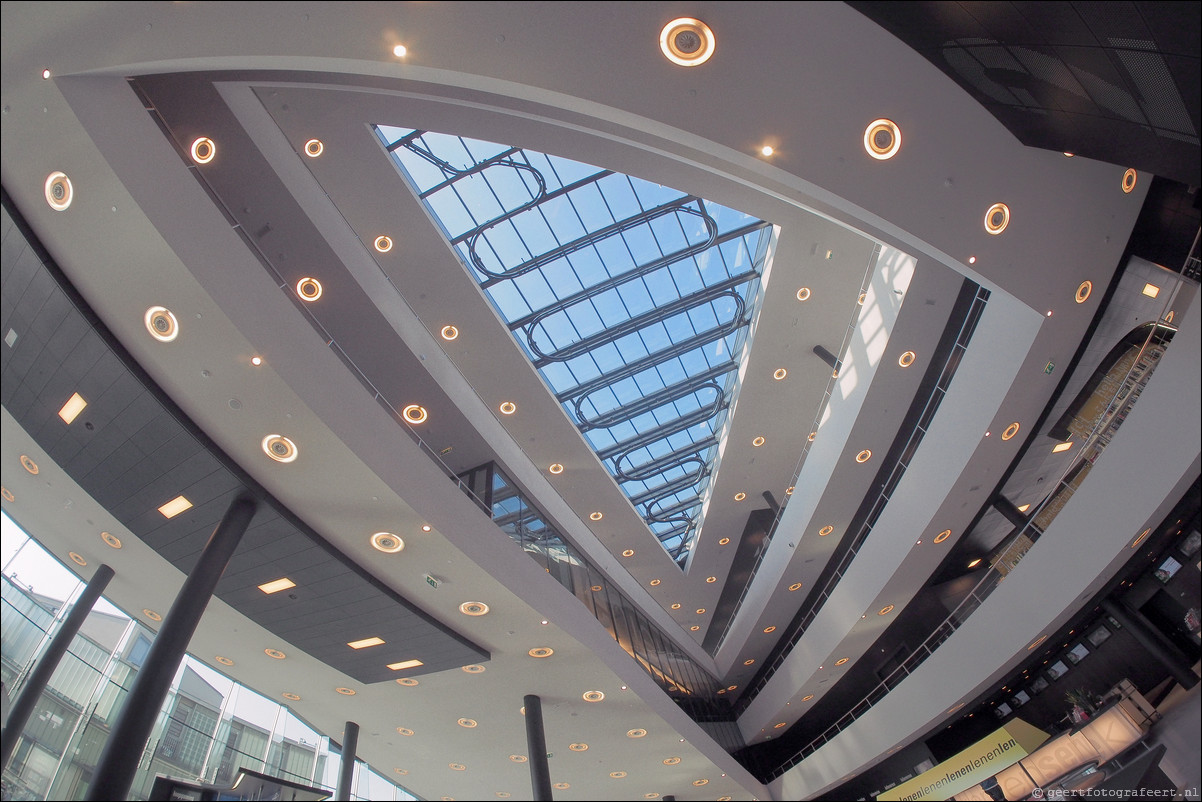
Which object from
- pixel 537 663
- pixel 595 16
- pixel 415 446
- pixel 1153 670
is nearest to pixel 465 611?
pixel 537 663

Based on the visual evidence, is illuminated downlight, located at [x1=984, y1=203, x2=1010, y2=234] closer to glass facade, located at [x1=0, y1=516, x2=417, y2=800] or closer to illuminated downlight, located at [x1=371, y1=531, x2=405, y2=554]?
illuminated downlight, located at [x1=371, y1=531, x2=405, y2=554]

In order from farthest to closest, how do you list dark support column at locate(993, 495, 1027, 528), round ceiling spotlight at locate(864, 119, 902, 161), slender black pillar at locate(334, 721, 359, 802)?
slender black pillar at locate(334, 721, 359, 802) → dark support column at locate(993, 495, 1027, 528) → round ceiling spotlight at locate(864, 119, 902, 161)

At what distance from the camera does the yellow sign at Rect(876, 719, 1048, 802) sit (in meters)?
15.5

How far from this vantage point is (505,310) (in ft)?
61.0

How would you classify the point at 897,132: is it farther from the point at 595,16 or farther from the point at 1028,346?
the point at 1028,346

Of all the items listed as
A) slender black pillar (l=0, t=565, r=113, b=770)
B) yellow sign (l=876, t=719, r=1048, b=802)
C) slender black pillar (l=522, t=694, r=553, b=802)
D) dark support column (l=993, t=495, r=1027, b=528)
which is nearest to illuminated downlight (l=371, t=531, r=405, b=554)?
slender black pillar (l=0, t=565, r=113, b=770)

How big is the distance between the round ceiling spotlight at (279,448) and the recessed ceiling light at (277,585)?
9.77 feet

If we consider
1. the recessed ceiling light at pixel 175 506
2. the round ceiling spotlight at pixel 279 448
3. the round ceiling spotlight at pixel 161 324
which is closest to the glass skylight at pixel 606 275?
the round ceiling spotlight at pixel 161 324

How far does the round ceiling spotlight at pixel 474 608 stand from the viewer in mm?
11866

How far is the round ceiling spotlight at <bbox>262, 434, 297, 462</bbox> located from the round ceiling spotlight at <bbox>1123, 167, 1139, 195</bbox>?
1273cm

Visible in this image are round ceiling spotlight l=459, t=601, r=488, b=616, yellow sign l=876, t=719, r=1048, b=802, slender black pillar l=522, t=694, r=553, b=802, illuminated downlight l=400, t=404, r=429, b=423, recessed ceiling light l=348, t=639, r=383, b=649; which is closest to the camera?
round ceiling spotlight l=459, t=601, r=488, b=616

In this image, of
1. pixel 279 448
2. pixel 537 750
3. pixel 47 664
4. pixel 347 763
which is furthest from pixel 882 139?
pixel 347 763

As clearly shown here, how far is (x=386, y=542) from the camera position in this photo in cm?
1052

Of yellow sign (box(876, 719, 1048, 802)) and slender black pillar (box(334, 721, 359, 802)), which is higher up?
slender black pillar (box(334, 721, 359, 802))
